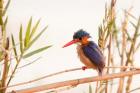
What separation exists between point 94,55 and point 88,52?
28mm

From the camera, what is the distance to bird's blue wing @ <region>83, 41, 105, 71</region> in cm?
106

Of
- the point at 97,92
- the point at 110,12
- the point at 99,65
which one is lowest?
the point at 97,92

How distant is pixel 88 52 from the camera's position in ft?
3.59

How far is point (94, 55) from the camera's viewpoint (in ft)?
3.52

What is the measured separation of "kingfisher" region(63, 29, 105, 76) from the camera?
1.07m

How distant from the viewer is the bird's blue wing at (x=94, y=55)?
3.48ft

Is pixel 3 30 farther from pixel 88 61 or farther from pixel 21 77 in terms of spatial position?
pixel 21 77

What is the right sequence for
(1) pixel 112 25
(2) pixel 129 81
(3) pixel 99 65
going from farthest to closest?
(2) pixel 129 81 < (1) pixel 112 25 < (3) pixel 99 65

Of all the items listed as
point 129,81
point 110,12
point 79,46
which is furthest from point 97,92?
point 79,46

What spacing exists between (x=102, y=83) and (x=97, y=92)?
6cm

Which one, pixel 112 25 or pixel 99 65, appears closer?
pixel 99 65

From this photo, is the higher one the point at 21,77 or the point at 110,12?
the point at 110,12

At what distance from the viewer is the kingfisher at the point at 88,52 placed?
3.50 feet

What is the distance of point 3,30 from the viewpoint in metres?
1.15
